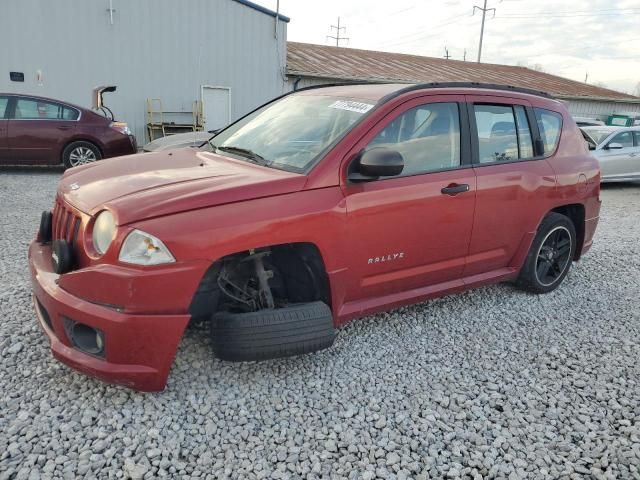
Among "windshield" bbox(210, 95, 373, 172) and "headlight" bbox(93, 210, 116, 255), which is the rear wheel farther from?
"headlight" bbox(93, 210, 116, 255)

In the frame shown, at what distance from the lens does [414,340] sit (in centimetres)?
348

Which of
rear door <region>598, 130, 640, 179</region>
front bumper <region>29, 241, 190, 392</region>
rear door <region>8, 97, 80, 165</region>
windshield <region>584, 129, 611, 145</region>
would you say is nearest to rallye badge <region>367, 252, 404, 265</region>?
front bumper <region>29, 241, 190, 392</region>

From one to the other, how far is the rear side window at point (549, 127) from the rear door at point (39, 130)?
27.8 ft

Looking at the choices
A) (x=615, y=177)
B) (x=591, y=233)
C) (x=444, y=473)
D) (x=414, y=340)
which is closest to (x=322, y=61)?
(x=615, y=177)

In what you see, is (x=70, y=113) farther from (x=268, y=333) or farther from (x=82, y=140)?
(x=268, y=333)

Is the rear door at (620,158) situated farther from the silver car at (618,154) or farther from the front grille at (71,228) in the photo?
the front grille at (71,228)

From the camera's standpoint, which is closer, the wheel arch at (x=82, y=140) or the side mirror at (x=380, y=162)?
the side mirror at (x=380, y=162)

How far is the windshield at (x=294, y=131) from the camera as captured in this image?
312 cm

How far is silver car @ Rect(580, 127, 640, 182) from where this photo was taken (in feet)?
37.3

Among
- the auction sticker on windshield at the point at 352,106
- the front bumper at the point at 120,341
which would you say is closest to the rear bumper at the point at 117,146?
the auction sticker on windshield at the point at 352,106

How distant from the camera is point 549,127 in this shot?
4.29 m

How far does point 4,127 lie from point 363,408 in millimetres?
9243

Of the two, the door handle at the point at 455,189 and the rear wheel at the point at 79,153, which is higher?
the door handle at the point at 455,189

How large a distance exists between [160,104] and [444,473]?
1434 cm
